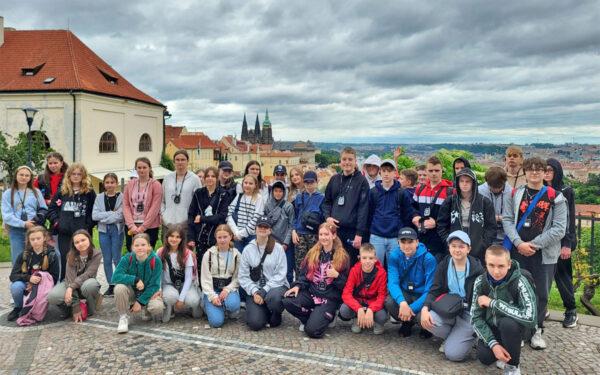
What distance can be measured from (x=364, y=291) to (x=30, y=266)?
14.2 ft

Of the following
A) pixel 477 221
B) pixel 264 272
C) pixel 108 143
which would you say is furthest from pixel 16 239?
pixel 108 143

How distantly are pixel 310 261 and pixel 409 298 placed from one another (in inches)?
49.5

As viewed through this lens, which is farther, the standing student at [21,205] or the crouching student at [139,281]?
the standing student at [21,205]

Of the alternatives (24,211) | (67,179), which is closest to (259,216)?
(67,179)

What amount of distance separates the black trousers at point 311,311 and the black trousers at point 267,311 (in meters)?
0.13

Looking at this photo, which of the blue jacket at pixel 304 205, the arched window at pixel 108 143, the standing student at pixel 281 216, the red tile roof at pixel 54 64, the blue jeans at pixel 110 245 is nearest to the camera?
the blue jacket at pixel 304 205

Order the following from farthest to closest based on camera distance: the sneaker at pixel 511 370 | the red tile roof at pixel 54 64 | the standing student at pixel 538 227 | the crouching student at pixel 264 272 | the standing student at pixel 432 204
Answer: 1. the red tile roof at pixel 54 64
2. the standing student at pixel 432 204
3. the crouching student at pixel 264 272
4. the standing student at pixel 538 227
5. the sneaker at pixel 511 370

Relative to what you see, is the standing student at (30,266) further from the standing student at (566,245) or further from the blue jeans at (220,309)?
the standing student at (566,245)

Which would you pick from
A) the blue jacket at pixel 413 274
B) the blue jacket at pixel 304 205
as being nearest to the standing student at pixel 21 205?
the blue jacket at pixel 304 205

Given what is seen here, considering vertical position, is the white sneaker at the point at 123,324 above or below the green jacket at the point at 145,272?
below

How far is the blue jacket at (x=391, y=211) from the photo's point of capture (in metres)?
5.70

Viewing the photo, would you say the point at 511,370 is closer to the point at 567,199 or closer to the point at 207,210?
the point at 567,199

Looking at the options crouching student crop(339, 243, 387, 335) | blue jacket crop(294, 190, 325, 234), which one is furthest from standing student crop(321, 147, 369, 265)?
crouching student crop(339, 243, 387, 335)

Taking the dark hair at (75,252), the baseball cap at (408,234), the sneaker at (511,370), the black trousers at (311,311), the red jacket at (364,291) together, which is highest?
the baseball cap at (408,234)
